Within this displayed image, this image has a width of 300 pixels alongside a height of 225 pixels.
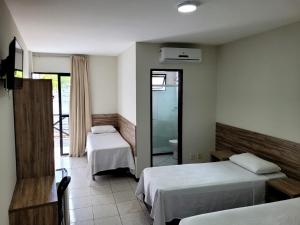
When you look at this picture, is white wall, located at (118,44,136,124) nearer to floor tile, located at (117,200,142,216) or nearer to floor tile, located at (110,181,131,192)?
floor tile, located at (110,181,131,192)

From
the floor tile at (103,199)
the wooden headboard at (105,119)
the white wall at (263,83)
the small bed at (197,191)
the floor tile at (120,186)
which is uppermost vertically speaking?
the white wall at (263,83)

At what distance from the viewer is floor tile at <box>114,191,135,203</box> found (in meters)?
3.51

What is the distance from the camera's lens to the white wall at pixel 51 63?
5.27m

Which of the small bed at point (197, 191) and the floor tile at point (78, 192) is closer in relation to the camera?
the small bed at point (197, 191)

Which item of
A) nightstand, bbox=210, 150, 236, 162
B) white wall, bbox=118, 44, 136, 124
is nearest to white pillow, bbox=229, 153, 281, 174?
nightstand, bbox=210, 150, 236, 162

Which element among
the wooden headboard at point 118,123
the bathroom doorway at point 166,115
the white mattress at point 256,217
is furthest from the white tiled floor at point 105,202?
the white mattress at point 256,217

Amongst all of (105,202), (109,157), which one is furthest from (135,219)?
(109,157)

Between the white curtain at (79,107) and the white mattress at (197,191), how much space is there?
Answer: 9.66 ft

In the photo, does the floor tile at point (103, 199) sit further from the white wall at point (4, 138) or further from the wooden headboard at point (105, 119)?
the wooden headboard at point (105, 119)

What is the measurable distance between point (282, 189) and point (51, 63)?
16.6 ft

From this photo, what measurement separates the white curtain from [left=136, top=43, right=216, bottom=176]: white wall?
202 cm

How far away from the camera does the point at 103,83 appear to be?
5785 mm

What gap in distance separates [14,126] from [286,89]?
3296 mm

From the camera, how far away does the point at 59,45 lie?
4.29 meters
